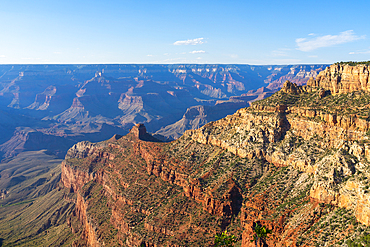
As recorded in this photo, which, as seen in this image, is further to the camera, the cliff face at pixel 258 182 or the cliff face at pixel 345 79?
the cliff face at pixel 345 79

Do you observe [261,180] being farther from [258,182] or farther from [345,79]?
[345,79]

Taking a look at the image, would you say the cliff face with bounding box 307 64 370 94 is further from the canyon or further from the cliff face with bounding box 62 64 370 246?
the cliff face with bounding box 62 64 370 246

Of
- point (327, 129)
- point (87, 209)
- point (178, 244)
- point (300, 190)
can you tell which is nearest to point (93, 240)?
point (87, 209)

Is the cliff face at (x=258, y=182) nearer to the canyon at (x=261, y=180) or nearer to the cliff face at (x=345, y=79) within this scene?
the canyon at (x=261, y=180)

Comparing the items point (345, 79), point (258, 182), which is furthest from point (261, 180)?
point (345, 79)

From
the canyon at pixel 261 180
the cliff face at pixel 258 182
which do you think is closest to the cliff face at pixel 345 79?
the canyon at pixel 261 180

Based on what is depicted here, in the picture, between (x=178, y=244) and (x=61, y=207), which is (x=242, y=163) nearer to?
(x=178, y=244)

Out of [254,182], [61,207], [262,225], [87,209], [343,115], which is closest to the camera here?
[262,225]
